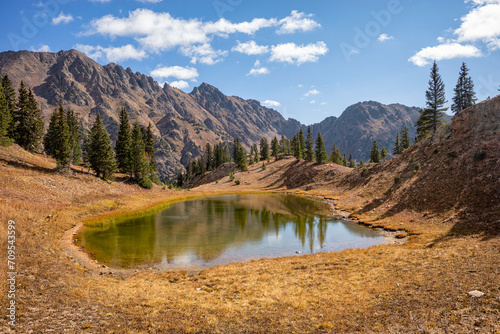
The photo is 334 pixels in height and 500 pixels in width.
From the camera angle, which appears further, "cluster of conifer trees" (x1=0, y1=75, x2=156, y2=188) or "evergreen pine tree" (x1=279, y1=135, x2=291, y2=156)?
"evergreen pine tree" (x1=279, y1=135, x2=291, y2=156)

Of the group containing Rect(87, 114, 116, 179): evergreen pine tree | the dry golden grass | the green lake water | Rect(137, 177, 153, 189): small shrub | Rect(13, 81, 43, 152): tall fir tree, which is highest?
Rect(13, 81, 43, 152): tall fir tree

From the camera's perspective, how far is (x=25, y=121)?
63.3 metres

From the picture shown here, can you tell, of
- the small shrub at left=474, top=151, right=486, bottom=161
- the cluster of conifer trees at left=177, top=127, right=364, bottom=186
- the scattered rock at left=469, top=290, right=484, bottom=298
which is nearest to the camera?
the scattered rock at left=469, top=290, right=484, bottom=298

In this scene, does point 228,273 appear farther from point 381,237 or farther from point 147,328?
point 381,237

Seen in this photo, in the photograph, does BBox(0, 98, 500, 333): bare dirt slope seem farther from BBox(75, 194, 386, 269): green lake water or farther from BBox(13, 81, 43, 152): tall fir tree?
BBox(13, 81, 43, 152): tall fir tree

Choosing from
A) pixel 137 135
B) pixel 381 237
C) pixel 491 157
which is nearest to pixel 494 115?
pixel 491 157

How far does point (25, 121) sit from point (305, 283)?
79355mm

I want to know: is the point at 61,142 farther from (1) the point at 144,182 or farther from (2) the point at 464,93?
(2) the point at 464,93

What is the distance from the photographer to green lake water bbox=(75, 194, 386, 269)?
81.3ft

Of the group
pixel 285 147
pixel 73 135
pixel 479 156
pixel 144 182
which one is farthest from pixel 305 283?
pixel 285 147

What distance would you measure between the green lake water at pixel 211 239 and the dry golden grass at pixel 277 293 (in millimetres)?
3038

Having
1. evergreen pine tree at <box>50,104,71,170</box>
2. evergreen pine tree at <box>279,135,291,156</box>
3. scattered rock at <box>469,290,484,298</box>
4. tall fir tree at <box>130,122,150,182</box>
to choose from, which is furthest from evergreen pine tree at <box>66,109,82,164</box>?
evergreen pine tree at <box>279,135,291,156</box>

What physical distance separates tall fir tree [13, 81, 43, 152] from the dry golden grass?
5061cm

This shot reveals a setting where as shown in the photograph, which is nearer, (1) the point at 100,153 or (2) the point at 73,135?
(1) the point at 100,153
